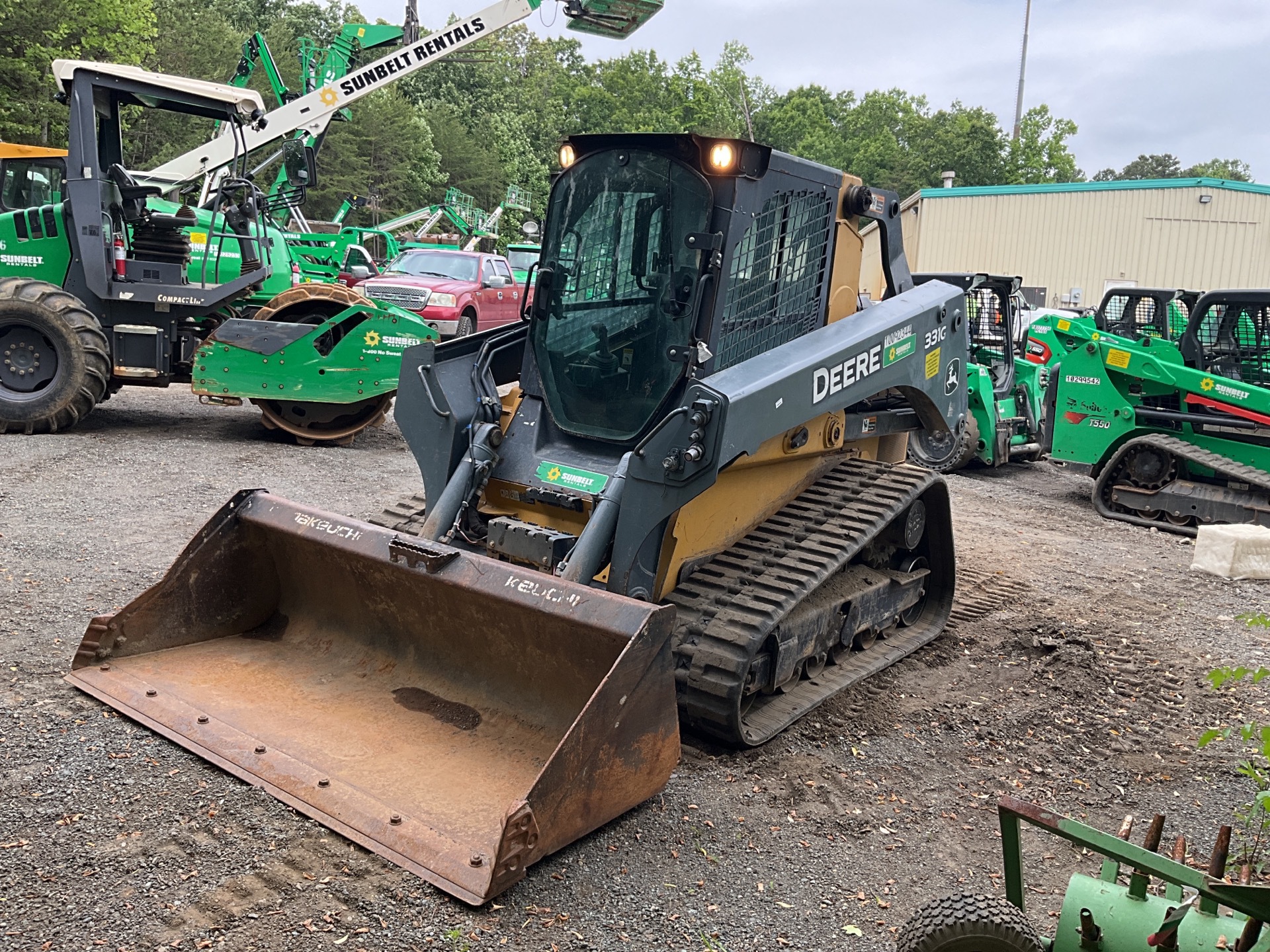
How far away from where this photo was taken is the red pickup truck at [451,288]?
16.6 metres

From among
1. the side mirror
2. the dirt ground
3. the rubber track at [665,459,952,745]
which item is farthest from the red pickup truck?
the rubber track at [665,459,952,745]

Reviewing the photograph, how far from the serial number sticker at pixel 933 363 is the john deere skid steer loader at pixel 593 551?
0.02 m

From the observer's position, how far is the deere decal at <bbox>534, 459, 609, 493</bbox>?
4.82 meters

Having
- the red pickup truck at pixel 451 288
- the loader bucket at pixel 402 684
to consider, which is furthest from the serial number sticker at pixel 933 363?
the red pickup truck at pixel 451 288

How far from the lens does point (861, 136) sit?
72125 millimetres

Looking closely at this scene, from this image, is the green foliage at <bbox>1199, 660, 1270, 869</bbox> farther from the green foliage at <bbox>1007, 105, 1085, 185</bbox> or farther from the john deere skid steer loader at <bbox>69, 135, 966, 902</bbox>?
the green foliage at <bbox>1007, 105, 1085, 185</bbox>

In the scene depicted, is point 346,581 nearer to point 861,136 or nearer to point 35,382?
point 35,382

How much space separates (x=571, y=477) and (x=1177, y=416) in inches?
278

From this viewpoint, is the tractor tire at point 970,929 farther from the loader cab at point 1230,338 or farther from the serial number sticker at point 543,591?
the loader cab at point 1230,338

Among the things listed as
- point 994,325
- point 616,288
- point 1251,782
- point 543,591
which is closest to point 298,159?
point 994,325

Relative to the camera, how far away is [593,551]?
4.47 metres

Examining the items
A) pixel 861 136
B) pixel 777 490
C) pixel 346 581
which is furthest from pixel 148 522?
pixel 861 136

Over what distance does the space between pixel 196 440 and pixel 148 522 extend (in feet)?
10.4

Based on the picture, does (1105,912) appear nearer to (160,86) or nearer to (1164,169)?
(160,86)
